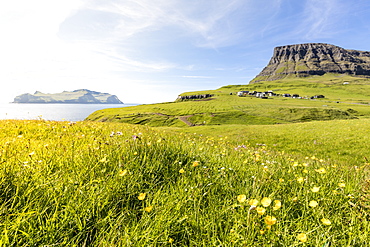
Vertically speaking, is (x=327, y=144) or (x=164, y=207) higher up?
(x=164, y=207)

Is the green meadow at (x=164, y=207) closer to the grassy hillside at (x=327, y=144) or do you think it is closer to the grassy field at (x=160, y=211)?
the grassy field at (x=160, y=211)

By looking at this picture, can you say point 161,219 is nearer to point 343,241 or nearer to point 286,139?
point 343,241

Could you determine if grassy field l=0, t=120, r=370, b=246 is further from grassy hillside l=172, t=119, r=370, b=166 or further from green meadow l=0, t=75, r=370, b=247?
grassy hillside l=172, t=119, r=370, b=166

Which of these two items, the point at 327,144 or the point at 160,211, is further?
the point at 327,144

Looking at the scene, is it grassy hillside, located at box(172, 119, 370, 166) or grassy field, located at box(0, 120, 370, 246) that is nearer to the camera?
grassy field, located at box(0, 120, 370, 246)

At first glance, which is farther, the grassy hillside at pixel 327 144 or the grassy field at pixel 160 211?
the grassy hillside at pixel 327 144

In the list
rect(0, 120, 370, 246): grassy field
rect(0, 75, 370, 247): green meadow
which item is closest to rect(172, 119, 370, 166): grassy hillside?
rect(0, 75, 370, 247): green meadow

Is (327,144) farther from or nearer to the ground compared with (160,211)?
nearer to the ground

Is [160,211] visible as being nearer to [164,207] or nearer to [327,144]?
[164,207]

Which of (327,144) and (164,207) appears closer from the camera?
(164,207)

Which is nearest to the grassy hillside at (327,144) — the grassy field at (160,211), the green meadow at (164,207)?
the green meadow at (164,207)

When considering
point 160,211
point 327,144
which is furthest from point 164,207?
point 327,144

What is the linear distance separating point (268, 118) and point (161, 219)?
8637 cm

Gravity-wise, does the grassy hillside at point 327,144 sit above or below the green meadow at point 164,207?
below
